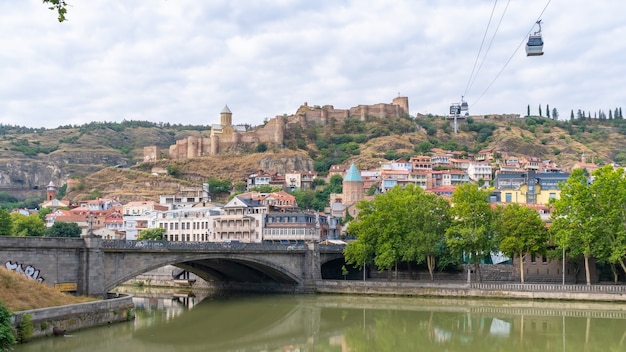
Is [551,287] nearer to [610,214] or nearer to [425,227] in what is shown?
[610,214]

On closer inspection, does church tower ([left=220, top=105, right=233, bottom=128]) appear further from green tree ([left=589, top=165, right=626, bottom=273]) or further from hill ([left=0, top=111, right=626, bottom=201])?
green tree ([left=589, top=165, right=626, bottom=273])

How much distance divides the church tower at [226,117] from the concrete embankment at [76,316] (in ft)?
340

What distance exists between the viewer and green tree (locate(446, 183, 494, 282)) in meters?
44.0

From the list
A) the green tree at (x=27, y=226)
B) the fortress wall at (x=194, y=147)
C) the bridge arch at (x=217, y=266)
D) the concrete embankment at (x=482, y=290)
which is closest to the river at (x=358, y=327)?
the concrete embankment at (x=482, y=290)

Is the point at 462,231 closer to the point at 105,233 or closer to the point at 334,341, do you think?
the point at 334,341

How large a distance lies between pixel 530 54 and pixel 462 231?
18.2 meters

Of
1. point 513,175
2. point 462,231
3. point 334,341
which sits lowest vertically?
point 334,341

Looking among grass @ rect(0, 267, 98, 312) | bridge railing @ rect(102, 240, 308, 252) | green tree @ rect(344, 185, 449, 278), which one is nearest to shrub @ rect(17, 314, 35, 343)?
grass @ rect(0, 267, 98, 312)

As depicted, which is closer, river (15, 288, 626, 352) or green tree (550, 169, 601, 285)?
river (15, 288, 626, 352)

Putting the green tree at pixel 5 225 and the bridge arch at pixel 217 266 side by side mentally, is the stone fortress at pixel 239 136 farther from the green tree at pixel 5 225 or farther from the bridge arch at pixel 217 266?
the bridge arch at pixel 217 266

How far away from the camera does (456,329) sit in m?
31.8

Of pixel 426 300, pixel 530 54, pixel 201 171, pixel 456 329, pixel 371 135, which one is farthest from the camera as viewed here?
pixel 371 135

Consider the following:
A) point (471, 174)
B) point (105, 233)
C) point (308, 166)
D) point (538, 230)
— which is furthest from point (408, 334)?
point (308, 166)

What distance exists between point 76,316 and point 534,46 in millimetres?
19758
